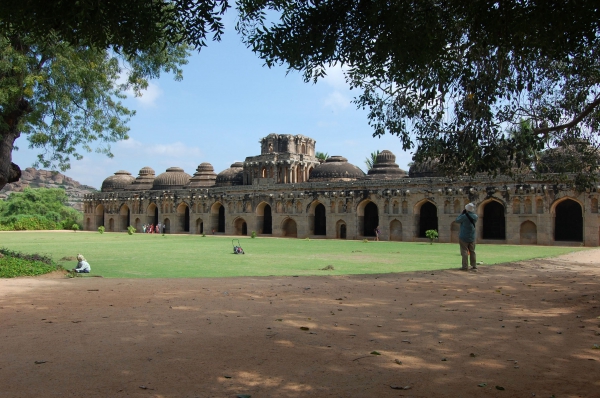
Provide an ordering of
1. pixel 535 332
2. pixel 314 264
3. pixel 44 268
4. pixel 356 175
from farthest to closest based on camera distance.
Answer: pixel 356 175 → pixel 314 264 → pixel 44 268 → pixel 535 332

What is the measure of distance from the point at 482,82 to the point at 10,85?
11.5 metres

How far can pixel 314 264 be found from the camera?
51.6 feet

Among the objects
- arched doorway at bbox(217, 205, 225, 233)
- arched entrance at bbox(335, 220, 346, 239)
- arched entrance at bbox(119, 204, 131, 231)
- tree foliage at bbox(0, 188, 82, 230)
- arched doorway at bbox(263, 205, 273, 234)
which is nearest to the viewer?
arched entrance at bbox(335, 220, 346, 239)

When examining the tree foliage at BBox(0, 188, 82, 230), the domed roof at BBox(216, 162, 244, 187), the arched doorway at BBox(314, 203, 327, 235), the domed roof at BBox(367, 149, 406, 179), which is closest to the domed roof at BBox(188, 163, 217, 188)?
the domed roof at BBox(216, 162, 244, 187)

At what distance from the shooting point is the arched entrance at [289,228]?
135 feet

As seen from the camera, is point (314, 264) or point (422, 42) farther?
point (314, 264)

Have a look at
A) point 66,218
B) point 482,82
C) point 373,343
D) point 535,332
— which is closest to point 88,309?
point 373,343

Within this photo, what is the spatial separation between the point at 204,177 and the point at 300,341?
1816 inches

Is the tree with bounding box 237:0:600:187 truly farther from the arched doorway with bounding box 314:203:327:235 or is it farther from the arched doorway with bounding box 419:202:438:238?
the arched doorway with bounding box 314:203:327:235

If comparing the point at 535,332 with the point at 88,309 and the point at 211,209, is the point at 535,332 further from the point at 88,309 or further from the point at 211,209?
the point at 211,209

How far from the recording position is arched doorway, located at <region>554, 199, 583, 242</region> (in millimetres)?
30328

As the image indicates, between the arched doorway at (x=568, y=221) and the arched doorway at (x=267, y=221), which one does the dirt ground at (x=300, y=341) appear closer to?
the arched doorway at (x=568, y=221)

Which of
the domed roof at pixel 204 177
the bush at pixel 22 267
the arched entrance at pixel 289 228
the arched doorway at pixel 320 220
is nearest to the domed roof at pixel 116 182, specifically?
the domed roof at pixel 204 177

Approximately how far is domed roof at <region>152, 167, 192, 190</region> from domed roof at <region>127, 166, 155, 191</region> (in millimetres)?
2574
